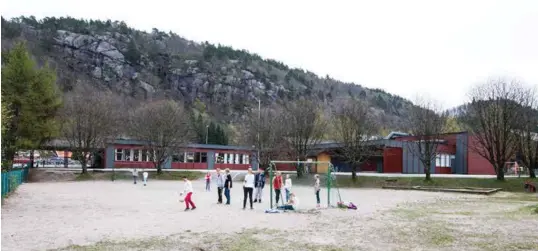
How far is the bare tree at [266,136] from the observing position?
179 feet

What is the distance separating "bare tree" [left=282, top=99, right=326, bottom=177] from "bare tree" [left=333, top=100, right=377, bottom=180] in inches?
140

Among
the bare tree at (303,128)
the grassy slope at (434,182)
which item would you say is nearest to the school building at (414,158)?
the bare tree at (303,128)

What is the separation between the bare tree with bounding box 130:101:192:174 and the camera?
5769 centimetres

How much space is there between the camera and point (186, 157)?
229 ft

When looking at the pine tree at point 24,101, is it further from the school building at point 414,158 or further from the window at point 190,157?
the school building at point 414,158

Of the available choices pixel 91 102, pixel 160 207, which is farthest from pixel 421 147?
pixel 91 102

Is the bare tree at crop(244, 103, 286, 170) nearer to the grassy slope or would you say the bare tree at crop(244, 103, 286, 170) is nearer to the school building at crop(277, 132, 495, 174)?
the school building at crop(277, 132, 495, 174)

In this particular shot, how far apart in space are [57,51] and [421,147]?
159 metres

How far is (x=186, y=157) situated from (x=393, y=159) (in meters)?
30.6

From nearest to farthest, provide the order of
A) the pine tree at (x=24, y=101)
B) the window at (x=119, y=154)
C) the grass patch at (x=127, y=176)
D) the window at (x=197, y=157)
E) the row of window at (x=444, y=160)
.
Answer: the pine tree at (x=24, y=101) < the grass patch at (x=127, y=176) < the row of window at (x=444, y=160) < the window at (x=119, y=154) < the window at (x=197, y=157)

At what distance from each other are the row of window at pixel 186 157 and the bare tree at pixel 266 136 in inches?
504

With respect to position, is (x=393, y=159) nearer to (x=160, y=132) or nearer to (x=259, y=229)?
(x=160, y=132)

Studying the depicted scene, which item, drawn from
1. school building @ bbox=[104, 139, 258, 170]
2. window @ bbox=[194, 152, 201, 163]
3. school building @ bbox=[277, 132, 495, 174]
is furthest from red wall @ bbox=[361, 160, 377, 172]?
window @ bbox=[194, 152, 201, 163]

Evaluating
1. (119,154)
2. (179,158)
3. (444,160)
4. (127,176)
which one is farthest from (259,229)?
(179,158)
